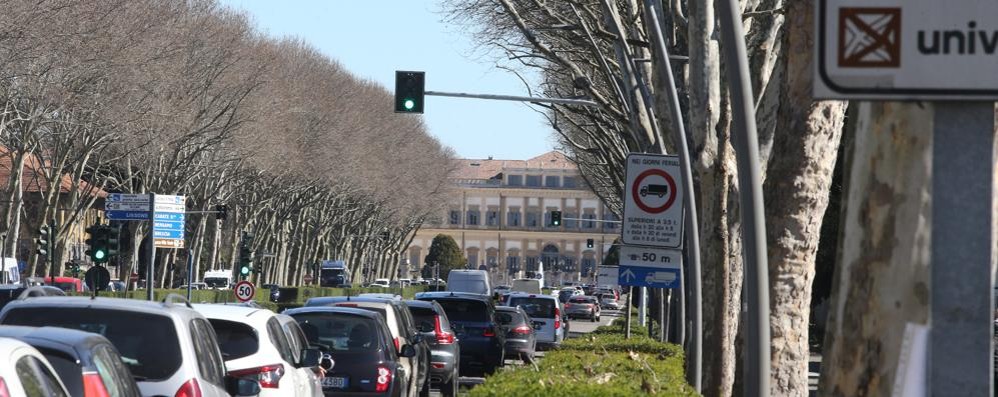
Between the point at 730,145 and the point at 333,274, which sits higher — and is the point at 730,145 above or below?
above

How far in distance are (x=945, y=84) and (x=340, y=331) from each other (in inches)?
591

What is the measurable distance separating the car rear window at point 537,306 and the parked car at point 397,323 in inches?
935

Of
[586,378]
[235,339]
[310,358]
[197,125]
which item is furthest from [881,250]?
[197,125]

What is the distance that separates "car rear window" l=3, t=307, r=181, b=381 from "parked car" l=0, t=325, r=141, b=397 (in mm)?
1996

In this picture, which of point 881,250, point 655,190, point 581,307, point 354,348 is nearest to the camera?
point 881,250

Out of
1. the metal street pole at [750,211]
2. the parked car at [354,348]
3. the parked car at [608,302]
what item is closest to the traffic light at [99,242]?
the parked car at [354,348]

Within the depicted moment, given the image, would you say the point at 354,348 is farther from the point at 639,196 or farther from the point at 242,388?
the point at 242,388

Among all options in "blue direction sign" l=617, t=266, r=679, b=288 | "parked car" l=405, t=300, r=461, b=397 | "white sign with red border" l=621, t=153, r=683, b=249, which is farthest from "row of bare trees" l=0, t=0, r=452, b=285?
"white sign with red border" l=621, t=153, r=683, b=249

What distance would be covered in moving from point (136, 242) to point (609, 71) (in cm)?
3787

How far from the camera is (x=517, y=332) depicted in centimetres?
3638

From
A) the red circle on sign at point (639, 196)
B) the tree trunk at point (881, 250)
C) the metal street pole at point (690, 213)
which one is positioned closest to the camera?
the tree trunk at point (881, 250)

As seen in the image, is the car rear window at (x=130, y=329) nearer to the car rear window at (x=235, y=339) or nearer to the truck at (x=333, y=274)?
the car rear window at (x=235, y=339)

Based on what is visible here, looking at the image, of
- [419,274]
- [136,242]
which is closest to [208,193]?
[136,242]

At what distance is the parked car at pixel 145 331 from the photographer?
10359 millimetres
